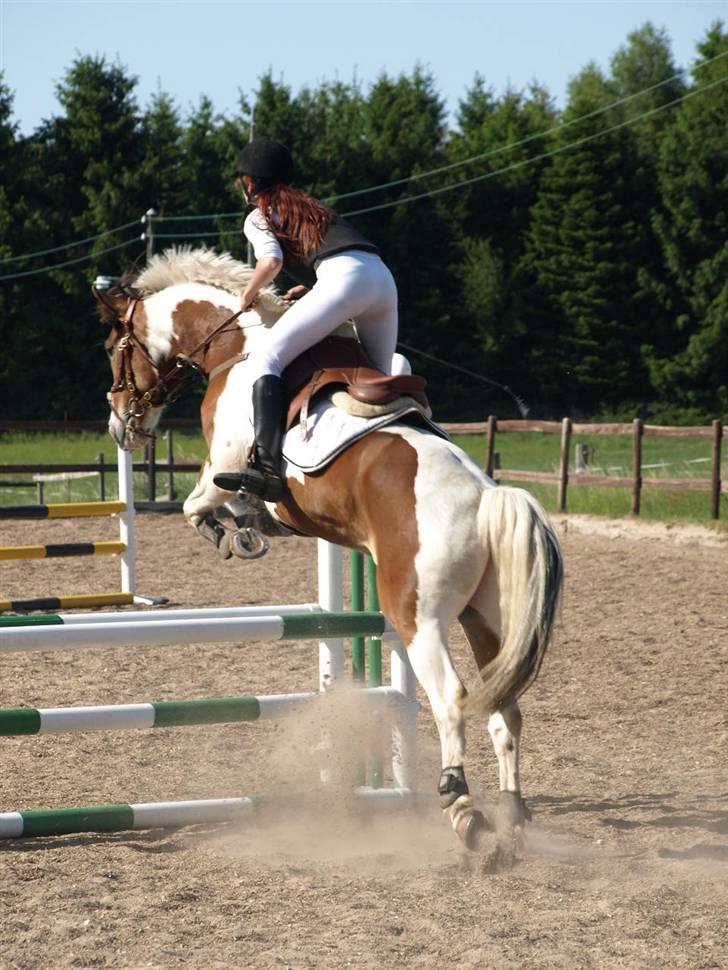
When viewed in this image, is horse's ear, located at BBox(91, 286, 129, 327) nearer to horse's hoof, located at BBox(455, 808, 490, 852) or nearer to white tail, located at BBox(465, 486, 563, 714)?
white tail, located at BBox(465, 486, 563, 714)

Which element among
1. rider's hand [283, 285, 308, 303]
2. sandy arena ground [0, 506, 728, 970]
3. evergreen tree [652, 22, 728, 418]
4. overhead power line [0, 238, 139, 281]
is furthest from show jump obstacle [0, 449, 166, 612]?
evergreen tree [652, 22, 728, 418]

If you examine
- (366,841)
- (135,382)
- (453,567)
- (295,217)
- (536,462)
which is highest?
(295,217)

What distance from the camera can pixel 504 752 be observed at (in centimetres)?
422

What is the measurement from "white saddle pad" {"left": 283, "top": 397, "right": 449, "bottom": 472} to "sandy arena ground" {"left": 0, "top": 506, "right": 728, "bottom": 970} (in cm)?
106

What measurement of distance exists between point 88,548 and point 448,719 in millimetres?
5460

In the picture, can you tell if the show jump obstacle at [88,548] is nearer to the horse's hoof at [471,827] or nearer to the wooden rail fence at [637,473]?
the horse's hoof at [471,827]

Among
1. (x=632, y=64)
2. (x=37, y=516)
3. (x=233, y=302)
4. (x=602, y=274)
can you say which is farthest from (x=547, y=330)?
(x=233, y=302)

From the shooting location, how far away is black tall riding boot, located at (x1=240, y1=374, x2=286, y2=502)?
15.0 ft

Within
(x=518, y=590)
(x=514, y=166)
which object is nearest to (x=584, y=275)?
(x=514, y=166)

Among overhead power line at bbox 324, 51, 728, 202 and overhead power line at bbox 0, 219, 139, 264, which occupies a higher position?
overhead power line at bbox 324, 51, 728, 202

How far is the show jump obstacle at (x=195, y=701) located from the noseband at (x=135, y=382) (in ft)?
3.55

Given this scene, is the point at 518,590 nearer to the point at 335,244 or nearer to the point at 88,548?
the point at 335,244

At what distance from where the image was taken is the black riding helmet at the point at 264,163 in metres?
4.78

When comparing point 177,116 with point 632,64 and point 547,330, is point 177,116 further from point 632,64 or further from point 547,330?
point 632,64
